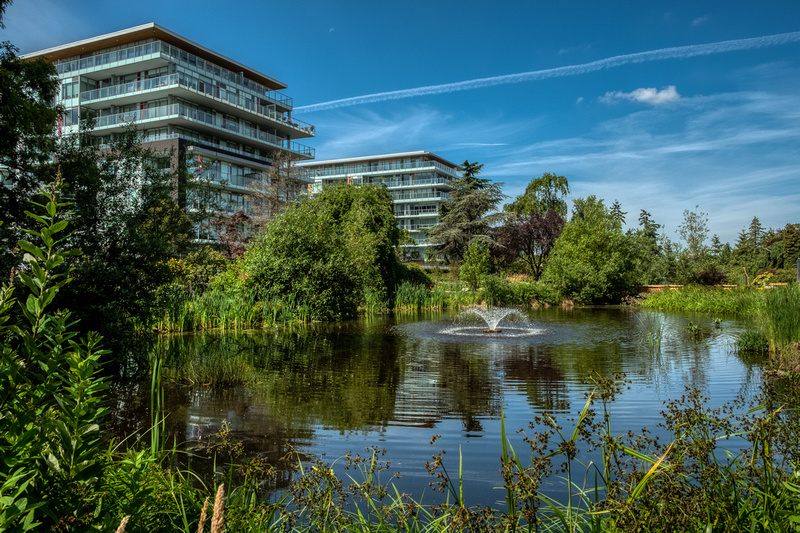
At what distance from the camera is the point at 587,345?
1277 cm

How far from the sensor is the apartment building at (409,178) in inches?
2972

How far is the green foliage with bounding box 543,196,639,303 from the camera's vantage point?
30.1 metres

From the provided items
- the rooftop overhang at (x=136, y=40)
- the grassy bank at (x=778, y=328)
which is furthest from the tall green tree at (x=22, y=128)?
the rooftop overhang at (x=136, y=40)

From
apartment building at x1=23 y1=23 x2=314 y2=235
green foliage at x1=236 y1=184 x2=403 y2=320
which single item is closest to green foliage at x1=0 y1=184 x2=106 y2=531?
green foliage at x1=236 y1=184 x2=403 y2=320

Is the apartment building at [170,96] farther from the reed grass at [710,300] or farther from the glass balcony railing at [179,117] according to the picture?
the reed grass at [710,300]

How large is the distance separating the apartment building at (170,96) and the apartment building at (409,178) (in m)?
26.3

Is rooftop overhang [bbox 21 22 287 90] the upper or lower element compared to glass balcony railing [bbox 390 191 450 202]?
upper

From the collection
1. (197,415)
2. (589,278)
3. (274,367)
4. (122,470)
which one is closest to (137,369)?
(274,367)

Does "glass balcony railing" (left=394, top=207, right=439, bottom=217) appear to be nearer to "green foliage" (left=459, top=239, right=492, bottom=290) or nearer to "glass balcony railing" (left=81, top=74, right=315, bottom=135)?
"glass balcony railing" (left=81, top=74, right=315, bottom=135)

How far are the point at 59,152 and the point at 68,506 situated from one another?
32.9ft

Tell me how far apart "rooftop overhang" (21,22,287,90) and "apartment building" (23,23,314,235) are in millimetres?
79

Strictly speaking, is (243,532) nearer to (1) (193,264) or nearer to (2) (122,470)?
(2) (122,470)

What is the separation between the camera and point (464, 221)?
4928cm

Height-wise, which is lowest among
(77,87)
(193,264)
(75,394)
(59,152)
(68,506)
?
(68,506)
